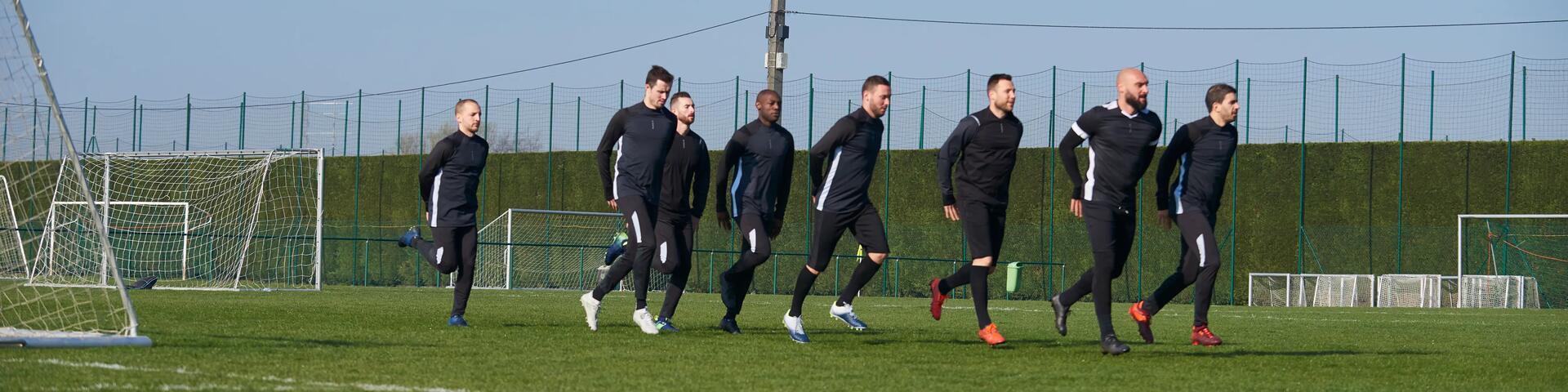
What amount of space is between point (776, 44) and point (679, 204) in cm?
1416

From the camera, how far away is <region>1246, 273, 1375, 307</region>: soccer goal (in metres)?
21.4

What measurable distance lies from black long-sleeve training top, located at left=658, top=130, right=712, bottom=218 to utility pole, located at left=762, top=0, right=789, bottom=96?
44.4ft

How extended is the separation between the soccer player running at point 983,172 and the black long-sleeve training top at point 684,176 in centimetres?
165

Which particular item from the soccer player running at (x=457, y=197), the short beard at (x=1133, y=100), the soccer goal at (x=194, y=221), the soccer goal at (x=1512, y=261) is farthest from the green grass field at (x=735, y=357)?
the soccer goal at (x=1512, y=261)

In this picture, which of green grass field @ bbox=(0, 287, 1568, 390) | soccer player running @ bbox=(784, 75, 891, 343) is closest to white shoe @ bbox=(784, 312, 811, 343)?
soccer player running @ bbox=(784, 75, 891, 343)

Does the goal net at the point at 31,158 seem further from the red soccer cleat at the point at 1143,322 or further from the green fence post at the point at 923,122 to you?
the green fence post at the point at 923,122

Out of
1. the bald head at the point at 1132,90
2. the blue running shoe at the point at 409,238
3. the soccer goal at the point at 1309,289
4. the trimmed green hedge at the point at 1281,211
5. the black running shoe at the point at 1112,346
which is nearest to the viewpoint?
the black running shoe at the point at 1112,346

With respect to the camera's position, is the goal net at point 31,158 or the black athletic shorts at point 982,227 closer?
the goal net at point 31,158

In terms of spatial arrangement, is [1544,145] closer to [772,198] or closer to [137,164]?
[772,198]

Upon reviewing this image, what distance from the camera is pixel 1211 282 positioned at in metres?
7.82

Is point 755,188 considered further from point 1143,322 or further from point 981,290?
point 1143,322

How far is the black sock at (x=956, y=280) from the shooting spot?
28.5 ft

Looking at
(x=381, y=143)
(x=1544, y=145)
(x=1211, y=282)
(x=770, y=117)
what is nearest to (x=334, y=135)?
(x=381, y=143)

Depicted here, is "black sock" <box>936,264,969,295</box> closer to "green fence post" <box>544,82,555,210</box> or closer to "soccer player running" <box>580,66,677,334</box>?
"soccer player running" <box>580,66,677,334</box>
